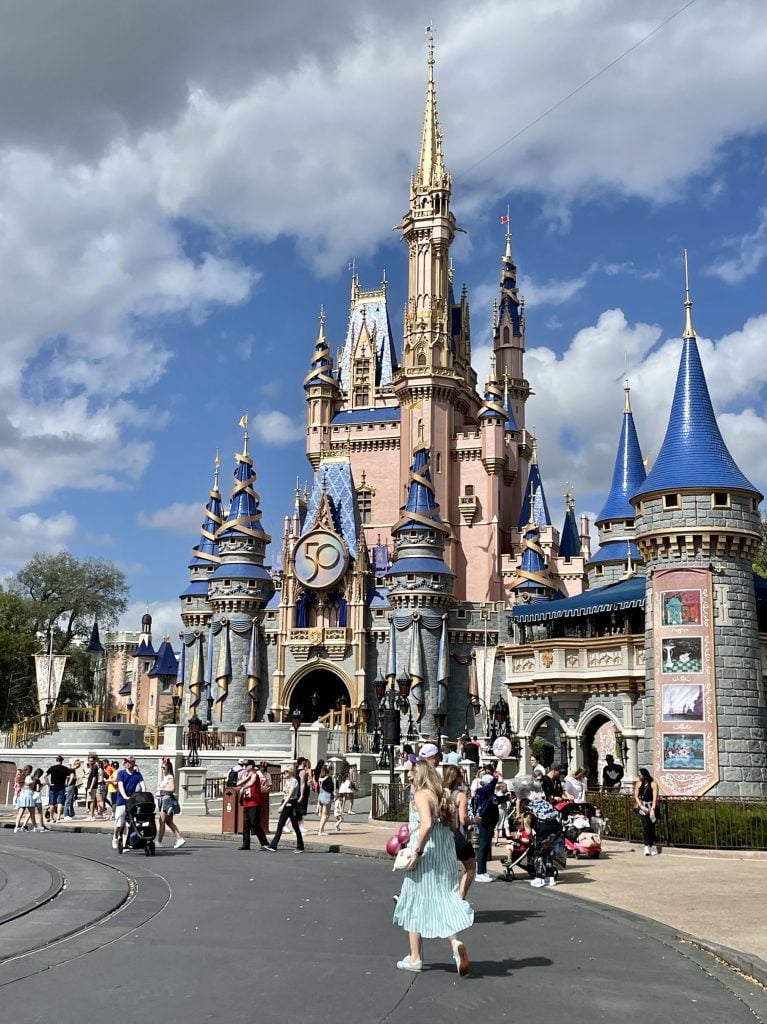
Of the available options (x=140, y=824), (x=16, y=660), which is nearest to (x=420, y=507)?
(x=16, y=660)

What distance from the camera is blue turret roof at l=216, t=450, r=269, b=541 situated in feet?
198

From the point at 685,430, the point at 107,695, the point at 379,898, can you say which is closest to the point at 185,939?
the point at 379,898

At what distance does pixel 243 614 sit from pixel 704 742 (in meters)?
36.2

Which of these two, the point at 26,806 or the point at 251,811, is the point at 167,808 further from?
the point at 26,806

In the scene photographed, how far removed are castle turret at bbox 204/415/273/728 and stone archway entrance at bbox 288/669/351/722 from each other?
3211 mm

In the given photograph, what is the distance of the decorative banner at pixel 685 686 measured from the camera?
2603 cm

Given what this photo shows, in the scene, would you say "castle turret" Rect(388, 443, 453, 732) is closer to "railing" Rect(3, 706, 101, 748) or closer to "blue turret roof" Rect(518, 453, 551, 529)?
"blue turret roof" Rect(518, 453, 551, 529)

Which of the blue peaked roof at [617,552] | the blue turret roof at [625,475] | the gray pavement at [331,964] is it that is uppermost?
the blue turret roof at [625,475]

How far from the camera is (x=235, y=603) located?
58625 mm

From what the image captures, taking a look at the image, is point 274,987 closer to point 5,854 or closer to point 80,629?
point 5,854

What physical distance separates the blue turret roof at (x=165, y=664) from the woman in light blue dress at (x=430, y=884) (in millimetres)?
80702

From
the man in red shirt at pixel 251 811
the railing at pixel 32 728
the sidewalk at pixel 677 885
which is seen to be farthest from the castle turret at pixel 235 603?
the man in red shirt at pixel 251 811

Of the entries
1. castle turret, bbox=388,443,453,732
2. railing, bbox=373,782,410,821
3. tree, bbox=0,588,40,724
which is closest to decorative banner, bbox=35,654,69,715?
tree, bbox=0,588,40,724

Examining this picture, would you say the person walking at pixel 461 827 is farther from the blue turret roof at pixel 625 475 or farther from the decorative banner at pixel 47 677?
the decorative banner at pixel 47 677
